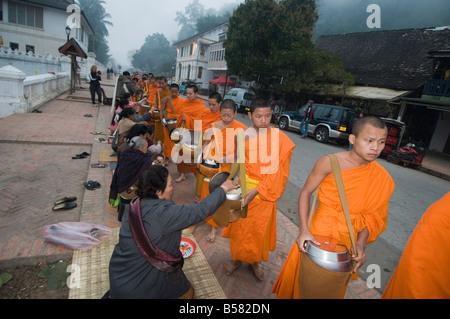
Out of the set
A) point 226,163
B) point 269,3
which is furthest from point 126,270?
point 269,3

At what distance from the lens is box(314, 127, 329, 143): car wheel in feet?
43.6

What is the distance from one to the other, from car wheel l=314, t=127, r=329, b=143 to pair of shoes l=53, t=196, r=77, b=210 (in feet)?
39.4

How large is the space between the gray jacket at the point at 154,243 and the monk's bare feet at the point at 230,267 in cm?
123

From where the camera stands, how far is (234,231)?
300 cm

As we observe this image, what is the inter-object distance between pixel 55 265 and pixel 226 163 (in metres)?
2.45

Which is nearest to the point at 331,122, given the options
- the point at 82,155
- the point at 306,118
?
the point at 306,118

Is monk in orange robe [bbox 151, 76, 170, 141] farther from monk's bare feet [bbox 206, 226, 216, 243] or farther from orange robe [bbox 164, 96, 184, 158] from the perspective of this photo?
monk's bare feet [bbox 206, 226, 216, 243]

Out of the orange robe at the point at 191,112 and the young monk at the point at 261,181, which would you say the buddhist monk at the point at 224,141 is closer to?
the young monk at the point at 261,181

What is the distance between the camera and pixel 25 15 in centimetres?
2581

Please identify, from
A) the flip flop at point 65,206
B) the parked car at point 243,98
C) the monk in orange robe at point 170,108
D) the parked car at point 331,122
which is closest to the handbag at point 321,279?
the flip flop at point 65,206

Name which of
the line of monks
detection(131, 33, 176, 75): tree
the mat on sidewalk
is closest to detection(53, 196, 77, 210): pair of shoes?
the mat on sidewalk

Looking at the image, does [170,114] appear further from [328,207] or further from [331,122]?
[331,122]

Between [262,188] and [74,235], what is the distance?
2452 millimetres
